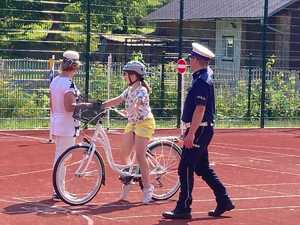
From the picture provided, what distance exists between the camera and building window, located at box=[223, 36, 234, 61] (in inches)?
1230

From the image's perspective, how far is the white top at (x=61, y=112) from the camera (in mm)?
10273

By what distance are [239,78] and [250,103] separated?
84cm

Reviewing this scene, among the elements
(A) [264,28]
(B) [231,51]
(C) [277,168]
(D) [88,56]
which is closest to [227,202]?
(C) [277,168]

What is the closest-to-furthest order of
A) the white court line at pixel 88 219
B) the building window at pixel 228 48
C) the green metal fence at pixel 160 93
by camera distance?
1. the white court line at pixel 88 219
2. the green metal fence at pixel 160 93
3. the building window at pixel 228 48

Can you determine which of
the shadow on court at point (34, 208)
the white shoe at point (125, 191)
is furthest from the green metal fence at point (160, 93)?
the shadow on court at point (34, 208)

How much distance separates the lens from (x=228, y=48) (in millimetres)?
33188

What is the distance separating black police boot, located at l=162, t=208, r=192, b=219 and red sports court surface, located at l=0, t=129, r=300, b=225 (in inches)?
2.9

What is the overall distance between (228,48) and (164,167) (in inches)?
909

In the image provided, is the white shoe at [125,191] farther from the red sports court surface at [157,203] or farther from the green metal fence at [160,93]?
the green metal fence at [160,93]

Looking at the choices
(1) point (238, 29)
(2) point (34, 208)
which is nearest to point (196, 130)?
(2) point (34, 208)

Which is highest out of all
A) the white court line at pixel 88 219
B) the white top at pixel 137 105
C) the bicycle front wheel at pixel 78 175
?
the white top at pixel 137 105

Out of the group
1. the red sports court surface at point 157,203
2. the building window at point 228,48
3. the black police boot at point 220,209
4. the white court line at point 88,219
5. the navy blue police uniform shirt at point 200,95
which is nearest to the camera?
the white court line at point 88,219

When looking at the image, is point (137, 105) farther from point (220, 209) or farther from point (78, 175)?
point (220, 209)

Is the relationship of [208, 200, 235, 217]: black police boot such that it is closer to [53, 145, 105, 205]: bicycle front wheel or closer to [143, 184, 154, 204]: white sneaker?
[143, 184, 154, 204]: white sneaker
